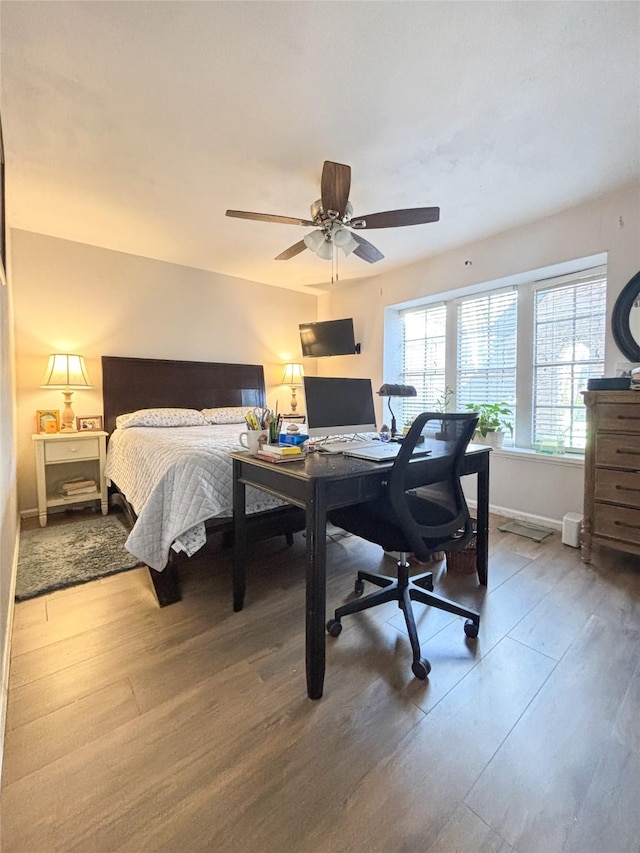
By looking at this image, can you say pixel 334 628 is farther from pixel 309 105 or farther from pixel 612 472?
pixel 309 105

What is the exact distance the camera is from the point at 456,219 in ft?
9.89

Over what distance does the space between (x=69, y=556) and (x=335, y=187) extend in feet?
9.41

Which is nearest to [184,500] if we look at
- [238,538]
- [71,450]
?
[238,538]

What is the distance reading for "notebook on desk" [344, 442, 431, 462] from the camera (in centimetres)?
156

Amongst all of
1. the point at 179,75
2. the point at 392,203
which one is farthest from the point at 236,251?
the point at 179,75

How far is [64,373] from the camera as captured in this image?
3.15m

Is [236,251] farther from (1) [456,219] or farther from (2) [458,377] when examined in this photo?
(2) [458,377]

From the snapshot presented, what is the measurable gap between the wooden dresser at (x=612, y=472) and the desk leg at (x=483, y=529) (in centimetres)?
82

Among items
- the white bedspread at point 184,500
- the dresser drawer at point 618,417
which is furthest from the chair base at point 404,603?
the dresser drawer at point 618,417

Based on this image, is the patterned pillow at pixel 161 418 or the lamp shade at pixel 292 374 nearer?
the patterned pillow at pixel 161 418

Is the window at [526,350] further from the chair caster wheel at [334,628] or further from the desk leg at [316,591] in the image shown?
the desk leg at [316,591]

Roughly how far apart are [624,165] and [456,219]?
3.50 ft

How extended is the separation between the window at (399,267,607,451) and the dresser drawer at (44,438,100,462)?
3.52m

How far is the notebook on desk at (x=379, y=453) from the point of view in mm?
1556
